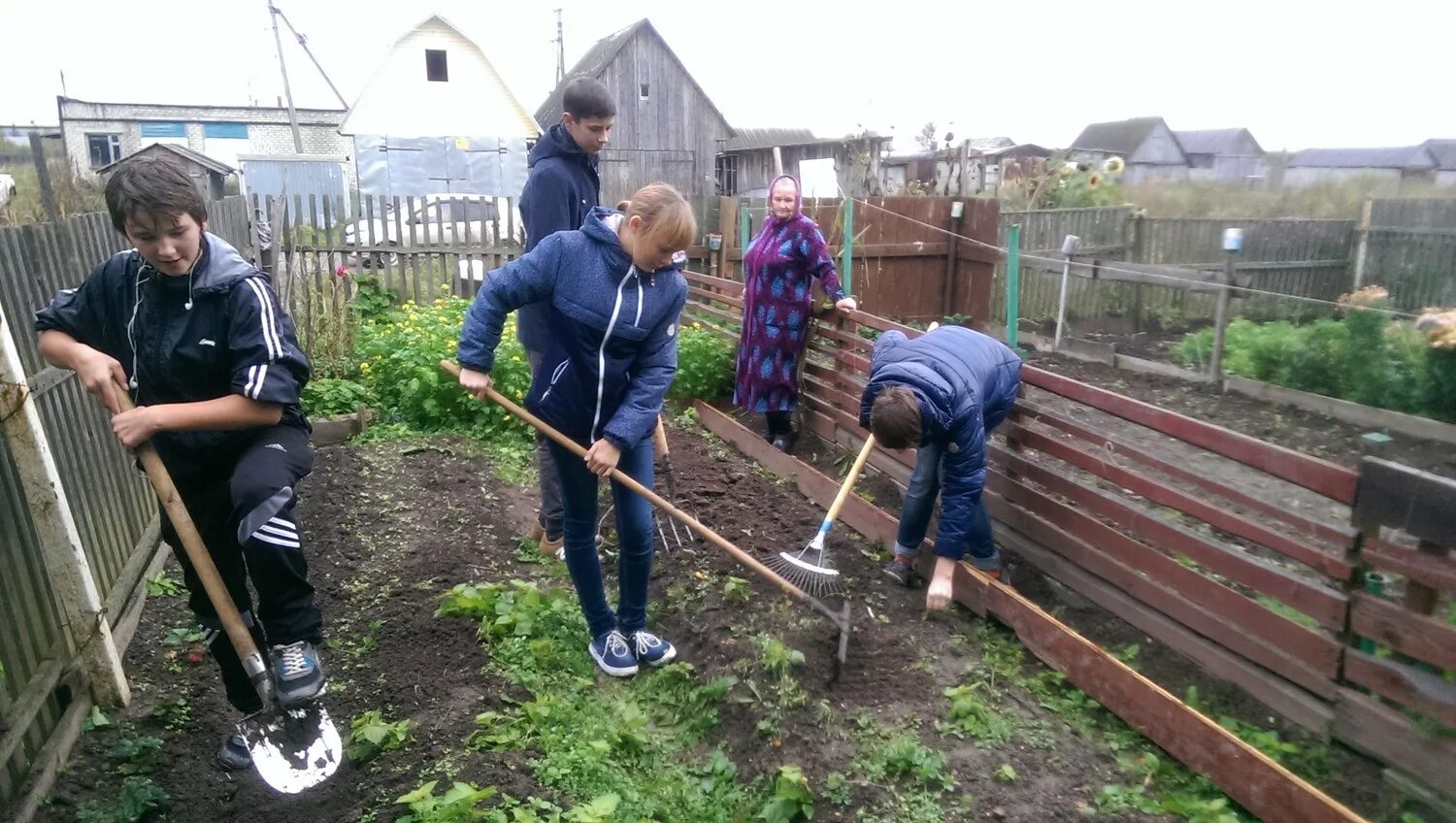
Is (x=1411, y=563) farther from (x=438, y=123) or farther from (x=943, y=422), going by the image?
(x=438, y=123)

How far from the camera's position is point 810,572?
3.98m

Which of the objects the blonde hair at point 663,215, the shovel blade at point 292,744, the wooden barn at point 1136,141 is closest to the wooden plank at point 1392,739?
the blonde hair at point 663,215

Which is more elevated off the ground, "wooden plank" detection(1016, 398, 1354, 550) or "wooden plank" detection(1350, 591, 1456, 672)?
"wooden plank" detection(1016, 398, 1354, 550)

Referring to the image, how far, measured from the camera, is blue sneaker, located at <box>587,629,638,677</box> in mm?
3578

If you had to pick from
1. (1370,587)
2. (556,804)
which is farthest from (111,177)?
(1370,587)

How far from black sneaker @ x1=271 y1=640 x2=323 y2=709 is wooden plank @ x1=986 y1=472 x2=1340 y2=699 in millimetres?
3027

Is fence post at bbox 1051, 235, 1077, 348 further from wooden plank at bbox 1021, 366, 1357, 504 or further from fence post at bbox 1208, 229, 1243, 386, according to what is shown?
wooden plank at bbox 1021, 366, 1357, 504

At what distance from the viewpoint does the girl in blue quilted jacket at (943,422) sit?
3510mm

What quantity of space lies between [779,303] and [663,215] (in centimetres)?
318

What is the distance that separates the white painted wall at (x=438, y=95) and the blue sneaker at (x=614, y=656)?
27.3m

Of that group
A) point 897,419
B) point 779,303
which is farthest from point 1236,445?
point 779,303

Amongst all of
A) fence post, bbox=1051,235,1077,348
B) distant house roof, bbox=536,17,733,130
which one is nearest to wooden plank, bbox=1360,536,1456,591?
fence post, bbox=1051,235,1077,348

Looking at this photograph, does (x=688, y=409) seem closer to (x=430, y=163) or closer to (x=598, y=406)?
(x=598, y=406)

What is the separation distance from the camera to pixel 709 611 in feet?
13.2
